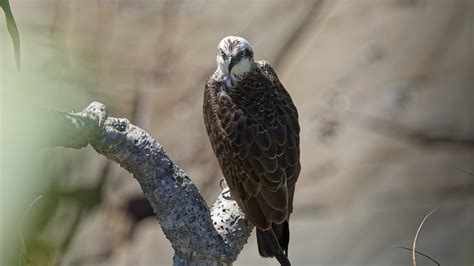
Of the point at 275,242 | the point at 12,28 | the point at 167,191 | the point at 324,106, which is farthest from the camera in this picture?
the point at 324,106

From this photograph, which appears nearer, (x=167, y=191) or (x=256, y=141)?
(x=167, y=191)

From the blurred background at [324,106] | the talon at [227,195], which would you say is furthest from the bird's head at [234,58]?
the blurred background at [324,106]

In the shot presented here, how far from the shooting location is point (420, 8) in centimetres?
387

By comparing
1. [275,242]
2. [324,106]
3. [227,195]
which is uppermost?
[324,106]

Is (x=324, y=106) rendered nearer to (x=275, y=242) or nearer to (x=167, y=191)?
(x=275, y=242)

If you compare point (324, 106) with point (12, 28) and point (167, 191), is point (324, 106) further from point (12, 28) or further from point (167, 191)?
point (12, 28)

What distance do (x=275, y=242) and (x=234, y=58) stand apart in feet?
1.97

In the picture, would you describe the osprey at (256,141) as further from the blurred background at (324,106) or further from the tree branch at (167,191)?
the blurred background at (324,106)

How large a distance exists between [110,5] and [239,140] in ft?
5.45

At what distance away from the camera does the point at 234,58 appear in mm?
2439

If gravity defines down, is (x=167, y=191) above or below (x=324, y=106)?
below

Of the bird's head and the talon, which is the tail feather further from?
the bird's head

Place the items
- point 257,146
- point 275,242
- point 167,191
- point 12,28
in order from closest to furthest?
point 12,28
point 167,191
point 275,242
point 257,146

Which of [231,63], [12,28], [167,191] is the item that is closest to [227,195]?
[231,63]
